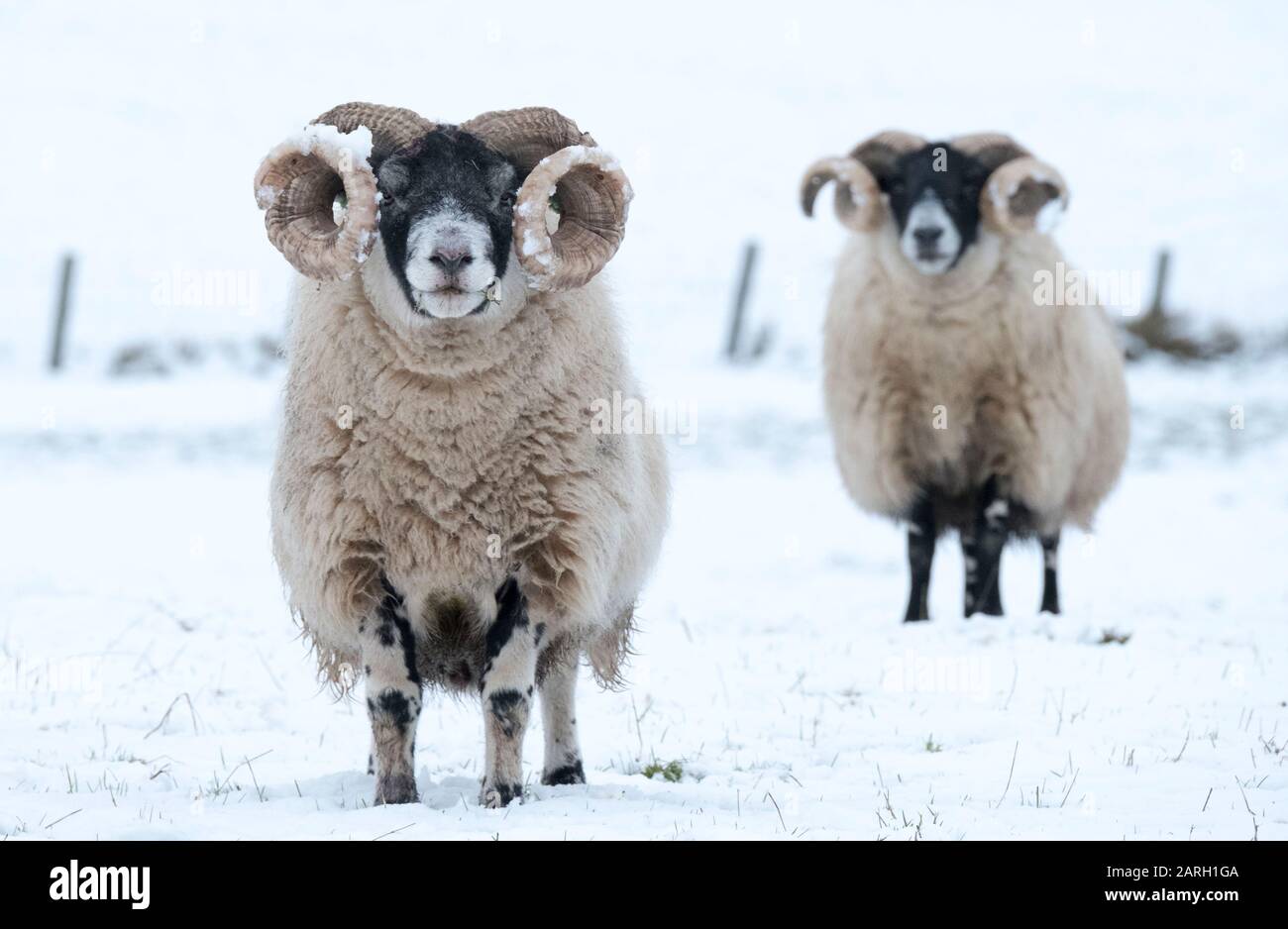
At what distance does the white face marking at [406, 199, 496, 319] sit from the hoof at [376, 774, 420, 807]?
1.54m

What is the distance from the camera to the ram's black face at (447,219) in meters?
5.09

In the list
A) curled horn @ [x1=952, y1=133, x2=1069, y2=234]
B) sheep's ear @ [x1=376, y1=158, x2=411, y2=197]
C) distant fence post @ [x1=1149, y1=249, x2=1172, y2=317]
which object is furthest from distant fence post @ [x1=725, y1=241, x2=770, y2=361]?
sheep's ear @ [x1=376, y1=158, x2=411, y2=197]

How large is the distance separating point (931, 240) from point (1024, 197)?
2.52 feet

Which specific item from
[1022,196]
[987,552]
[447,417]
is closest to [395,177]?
[447,417]

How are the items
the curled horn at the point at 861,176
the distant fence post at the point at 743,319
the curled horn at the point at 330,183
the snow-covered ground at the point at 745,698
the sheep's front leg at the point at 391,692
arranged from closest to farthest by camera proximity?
1. the snow-covered ground at the point at 745,698
2. the sheep's front leg at the point at 391,692
3. the curled horn at the point at 330,183
4. the curled horn at the point at 861,176
5. the distant fence post at the point at 743,319

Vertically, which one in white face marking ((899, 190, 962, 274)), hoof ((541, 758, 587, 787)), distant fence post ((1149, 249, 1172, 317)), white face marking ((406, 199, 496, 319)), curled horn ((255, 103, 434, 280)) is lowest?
hoof ((541, 758, 587, 787))

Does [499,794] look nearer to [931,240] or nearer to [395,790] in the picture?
[395,790]

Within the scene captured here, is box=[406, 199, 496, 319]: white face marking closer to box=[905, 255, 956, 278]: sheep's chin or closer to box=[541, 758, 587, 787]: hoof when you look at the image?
box=[541, 758, 587, 787]: hoof

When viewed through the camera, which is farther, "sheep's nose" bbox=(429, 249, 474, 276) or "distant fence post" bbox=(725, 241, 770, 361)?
"distant fence post" bbox=(725, 241, 770, 361)

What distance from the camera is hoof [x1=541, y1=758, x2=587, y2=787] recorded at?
19.1ft

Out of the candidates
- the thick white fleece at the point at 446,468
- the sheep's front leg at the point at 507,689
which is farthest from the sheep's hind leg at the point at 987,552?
the sheep's front leg at the point at 507,689

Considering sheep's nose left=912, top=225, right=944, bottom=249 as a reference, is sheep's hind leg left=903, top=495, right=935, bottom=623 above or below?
below

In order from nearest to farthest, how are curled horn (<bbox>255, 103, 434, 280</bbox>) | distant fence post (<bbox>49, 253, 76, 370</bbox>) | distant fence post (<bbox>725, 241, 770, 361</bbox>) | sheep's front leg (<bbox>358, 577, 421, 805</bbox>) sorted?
sheep's front leg (<bbox>358, 577, 421, 805</bbox>)
curled horn (<bbox>255, 103, 434, 280</bbox>)
distant fence post (<bbox>49, 253, 76, 370</bbox>)
distant fence post (<bbox>725, 241, 770, 361</bbox>)

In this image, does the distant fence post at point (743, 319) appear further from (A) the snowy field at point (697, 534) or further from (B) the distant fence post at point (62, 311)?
(B) the distant fence post at point (62, 311)
